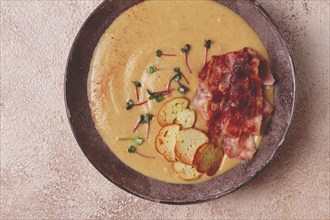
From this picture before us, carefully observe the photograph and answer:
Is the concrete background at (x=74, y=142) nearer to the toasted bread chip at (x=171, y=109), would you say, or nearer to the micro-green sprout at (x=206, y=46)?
the micro-green sprout at (x=206, y=46)

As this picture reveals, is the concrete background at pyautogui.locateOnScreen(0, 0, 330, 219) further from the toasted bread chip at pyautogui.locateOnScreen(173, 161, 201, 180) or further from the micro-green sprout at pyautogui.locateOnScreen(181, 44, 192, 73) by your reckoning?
the micro-green sprout at pyautogui.locateOnScreen(181, 44, 192, 73)

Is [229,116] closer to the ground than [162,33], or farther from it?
closer to the ground

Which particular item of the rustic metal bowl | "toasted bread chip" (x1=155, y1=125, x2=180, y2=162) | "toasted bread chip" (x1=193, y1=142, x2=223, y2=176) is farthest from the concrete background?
"toasted bread chip" (x1=155, y1=125, x2=180, y2=162)

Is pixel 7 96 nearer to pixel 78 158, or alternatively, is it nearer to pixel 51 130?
pixel 51 130

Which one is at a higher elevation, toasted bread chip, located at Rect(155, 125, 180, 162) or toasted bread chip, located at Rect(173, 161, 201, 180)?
toasted bread chip, located at Rect(155, 125, 180, 162)

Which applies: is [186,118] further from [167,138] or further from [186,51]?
[186,51]

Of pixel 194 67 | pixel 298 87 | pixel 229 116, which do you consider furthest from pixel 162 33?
pixel 298 87

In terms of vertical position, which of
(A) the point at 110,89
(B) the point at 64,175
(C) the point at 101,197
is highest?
(A) the point at 110,89

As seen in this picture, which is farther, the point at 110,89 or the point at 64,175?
the point at 64,175
